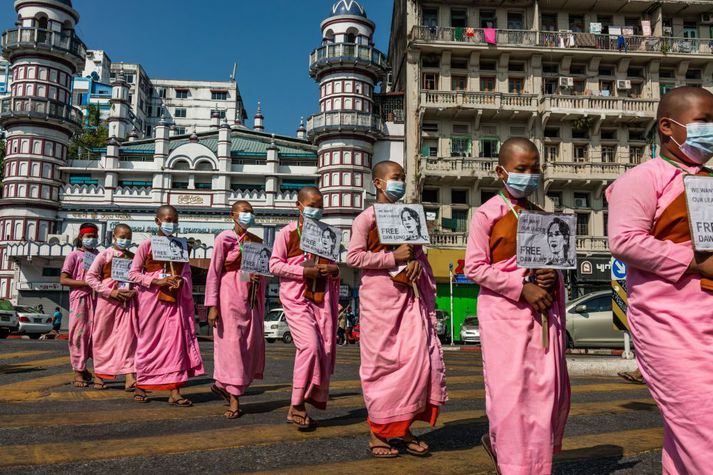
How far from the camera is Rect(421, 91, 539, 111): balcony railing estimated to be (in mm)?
30734

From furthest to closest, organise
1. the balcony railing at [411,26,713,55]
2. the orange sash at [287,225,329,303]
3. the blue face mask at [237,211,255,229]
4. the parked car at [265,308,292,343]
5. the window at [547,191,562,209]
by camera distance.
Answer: the window at [547,191,562,209] → the balcony railing at [411,26,713,55] → the parked car at [265,308,292,343] → the blue face mask at [237,211,255,229] → the orange sash at [287,225,329,303]

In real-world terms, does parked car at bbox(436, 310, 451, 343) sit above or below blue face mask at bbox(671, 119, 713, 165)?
below

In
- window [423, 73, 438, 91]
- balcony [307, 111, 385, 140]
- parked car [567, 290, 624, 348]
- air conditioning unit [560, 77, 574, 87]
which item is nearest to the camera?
parked car [567, 290, 624, 348]

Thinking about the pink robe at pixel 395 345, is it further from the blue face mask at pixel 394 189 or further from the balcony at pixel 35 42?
the balcony at pixel 35 42

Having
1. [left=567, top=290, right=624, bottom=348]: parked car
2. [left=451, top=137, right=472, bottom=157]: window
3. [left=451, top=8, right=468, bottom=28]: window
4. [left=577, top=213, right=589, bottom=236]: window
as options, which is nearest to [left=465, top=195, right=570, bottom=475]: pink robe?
[left=567, top=290, right=624, bottom=348]: parked car

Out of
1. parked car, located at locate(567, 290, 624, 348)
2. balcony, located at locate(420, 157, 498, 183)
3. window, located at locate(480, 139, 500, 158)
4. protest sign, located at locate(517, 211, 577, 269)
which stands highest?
window, located at locate(480, 139, 500, 158)

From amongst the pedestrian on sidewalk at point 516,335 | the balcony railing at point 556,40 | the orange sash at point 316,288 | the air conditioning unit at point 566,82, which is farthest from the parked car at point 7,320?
the air conditioning unit at point 566,82

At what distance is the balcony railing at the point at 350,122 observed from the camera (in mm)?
→ 35781

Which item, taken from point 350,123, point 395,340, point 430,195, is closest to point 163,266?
point 395,340

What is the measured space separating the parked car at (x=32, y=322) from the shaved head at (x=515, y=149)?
2433 centimetres

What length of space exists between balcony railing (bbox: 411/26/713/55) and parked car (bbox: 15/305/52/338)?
21.2 meters

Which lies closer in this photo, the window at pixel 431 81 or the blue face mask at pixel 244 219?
the blue face mask at pixel 244 219

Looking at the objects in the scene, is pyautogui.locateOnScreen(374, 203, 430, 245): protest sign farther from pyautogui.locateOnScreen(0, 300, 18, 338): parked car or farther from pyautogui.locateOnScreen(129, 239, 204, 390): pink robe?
pyautogui.locateOnScreen(0, 300, 18, 338): parked car

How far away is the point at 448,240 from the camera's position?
30.5 metres
